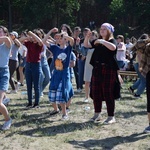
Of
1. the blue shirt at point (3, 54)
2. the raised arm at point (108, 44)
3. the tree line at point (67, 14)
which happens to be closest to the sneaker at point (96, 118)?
the raised arm at point (108, 44)

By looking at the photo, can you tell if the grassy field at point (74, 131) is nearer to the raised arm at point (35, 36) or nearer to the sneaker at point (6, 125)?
the sneaker at point (6, 125)

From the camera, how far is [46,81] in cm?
900

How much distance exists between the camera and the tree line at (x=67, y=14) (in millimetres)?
32906

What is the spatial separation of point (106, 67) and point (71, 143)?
4.93 ft

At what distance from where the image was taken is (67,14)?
3438cm

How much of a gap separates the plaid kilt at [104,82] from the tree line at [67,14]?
26.3m

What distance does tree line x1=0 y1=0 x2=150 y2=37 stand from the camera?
32906 millimetres

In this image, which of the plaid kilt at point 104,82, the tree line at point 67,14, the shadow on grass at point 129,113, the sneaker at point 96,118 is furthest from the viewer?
the tree line at point 67,14

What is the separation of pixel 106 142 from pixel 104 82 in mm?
1161

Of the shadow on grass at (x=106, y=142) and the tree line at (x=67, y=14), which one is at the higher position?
the tree line at (x=67, y=14)

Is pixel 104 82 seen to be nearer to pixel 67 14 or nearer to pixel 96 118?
pixel 96 118

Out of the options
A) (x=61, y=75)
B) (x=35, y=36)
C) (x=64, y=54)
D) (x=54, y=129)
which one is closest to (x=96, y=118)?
(x=54, y=129)

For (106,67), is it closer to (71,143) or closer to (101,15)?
(71,143)

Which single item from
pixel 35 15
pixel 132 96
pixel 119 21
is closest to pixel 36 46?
pixel 132 96
